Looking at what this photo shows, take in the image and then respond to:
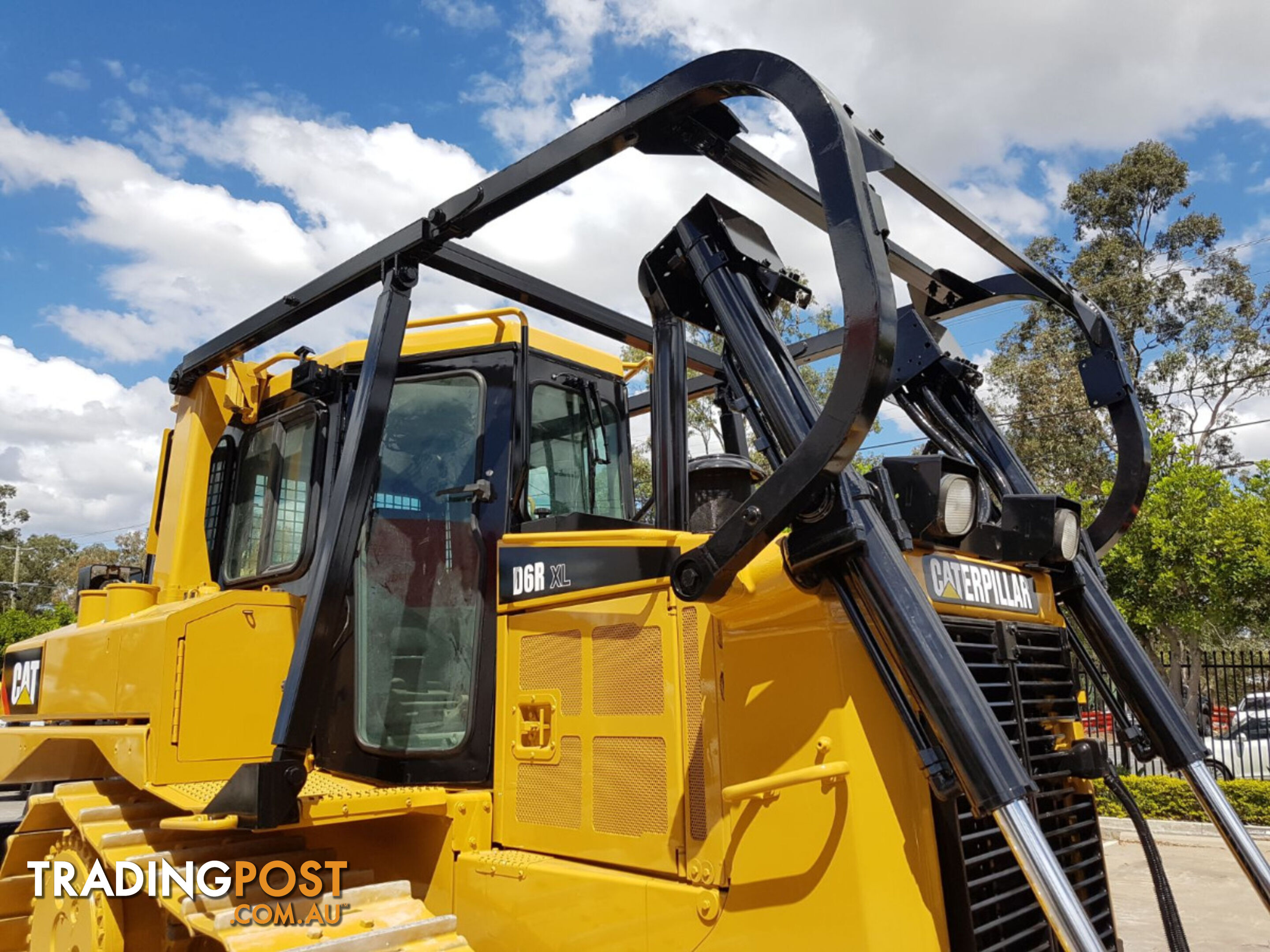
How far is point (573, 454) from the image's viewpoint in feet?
12.7

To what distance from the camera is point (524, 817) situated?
3.13 m

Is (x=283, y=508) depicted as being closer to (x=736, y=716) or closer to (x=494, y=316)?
(x=494, y=316)

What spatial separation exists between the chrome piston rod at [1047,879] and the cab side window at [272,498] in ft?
9.04

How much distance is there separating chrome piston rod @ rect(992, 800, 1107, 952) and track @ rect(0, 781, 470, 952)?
5.32ft

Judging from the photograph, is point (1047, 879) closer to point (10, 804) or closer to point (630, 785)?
point (630, 785)

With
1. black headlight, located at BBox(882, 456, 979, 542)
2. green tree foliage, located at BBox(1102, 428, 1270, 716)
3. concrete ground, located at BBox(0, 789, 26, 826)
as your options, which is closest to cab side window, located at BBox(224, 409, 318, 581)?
black headlight, located at BBox(882, 456, 979, 542)

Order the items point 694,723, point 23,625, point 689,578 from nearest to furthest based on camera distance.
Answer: point 689,578
point 694,723
point 23,625

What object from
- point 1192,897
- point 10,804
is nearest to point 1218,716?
point 1192,897

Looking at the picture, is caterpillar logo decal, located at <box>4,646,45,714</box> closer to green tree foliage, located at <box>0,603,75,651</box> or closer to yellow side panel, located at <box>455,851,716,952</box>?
yellow side panel, located at <box>455,851,716,952</box>

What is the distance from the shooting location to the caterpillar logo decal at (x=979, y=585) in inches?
101

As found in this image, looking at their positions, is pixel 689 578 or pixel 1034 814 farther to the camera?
pixel 689 578

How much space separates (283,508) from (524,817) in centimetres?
168

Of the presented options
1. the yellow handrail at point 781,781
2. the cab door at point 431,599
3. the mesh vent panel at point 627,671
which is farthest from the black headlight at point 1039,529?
the cab door at point 431,599

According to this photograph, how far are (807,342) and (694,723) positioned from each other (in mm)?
2275
